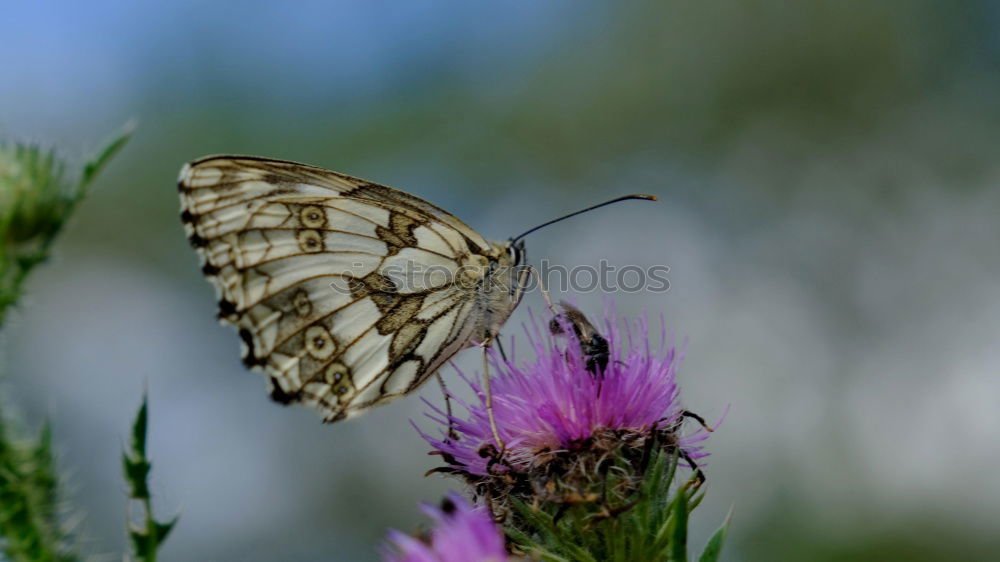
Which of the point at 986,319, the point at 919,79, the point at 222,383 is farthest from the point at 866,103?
the point at 222,383

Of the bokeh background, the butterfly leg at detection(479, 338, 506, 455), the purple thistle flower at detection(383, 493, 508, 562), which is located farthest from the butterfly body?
the bokeh background

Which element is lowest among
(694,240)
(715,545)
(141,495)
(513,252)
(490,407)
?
(141,495)

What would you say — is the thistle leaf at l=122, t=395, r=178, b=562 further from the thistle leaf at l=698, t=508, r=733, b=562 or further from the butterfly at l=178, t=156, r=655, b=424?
the thistle leaf at l=698, t=508, r=733, b=562

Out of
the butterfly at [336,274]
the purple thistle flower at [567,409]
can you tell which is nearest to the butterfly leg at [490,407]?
the purple thistle flower at [567,409]

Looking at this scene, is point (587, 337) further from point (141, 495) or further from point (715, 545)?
point (141, 495)

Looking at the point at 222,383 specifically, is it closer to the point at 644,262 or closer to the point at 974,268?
the point at 644,262

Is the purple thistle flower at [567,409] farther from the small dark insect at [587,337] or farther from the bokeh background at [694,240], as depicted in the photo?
the bokeh background at [694,240]

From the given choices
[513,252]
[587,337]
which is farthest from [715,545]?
[513,252]
